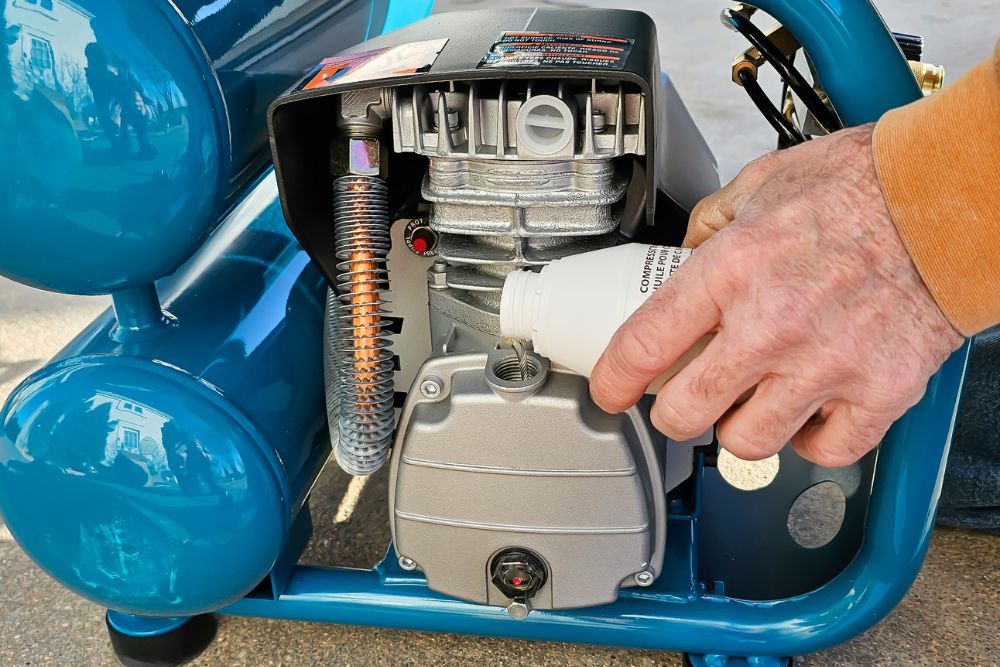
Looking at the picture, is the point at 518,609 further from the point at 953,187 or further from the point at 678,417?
the point at 953,187

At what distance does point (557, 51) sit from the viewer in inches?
27.4

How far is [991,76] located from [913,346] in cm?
18

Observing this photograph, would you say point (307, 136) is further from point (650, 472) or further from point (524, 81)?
point (650, 472)

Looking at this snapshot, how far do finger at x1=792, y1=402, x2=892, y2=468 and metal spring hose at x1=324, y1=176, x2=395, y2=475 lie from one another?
0.38m

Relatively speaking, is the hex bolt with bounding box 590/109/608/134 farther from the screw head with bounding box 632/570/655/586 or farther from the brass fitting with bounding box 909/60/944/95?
the screw head with bounding box 632/570/655/586

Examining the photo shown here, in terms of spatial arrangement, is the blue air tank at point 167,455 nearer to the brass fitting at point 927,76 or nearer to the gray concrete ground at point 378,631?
the gray concrete ground at point 378,631

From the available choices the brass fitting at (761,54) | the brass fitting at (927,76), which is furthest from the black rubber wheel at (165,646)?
the brass fitting at (927,76)

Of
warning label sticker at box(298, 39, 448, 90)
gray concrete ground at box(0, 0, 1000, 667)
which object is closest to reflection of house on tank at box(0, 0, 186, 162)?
warning label sticker at box(298, 39, 448, 90)

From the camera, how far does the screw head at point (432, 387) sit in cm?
79

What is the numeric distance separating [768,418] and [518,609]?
0.36 m

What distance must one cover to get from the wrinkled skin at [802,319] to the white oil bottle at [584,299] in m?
0.05

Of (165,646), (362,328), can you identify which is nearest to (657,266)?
(362,328)

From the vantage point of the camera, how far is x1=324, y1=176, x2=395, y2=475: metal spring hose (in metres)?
0.79

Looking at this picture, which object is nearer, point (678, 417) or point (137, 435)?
point (678, 417)
